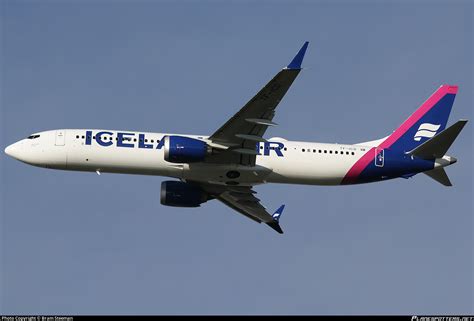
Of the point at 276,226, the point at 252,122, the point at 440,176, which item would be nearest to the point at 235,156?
the point at 252,122

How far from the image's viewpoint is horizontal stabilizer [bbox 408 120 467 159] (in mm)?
69125

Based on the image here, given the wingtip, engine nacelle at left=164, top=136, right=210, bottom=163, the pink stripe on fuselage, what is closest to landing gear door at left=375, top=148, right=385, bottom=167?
the pink stripe on fuselage

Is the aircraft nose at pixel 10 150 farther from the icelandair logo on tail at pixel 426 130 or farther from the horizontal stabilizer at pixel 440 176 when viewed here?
the horizontal stabilizer at pixel 440 176

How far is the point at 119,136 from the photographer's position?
2815 inches

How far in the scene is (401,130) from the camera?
76312 millimetres

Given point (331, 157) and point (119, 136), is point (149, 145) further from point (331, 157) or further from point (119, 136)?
point (331, 157)

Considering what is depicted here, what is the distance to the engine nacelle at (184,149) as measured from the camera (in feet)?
225

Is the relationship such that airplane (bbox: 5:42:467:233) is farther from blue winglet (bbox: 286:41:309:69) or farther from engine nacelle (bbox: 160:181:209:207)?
blue winglet (bbox: 286:41:309:69)

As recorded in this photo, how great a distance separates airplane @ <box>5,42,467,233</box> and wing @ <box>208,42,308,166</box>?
72 mm

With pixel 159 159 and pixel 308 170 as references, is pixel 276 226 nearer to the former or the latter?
pixel 308 170

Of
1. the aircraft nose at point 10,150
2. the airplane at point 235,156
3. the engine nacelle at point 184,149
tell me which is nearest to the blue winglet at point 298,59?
the airplane at point 235,156

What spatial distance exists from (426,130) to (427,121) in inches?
32.9

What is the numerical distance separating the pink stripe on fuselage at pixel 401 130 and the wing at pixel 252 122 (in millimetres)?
8074

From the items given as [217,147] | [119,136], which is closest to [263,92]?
[217,147]
